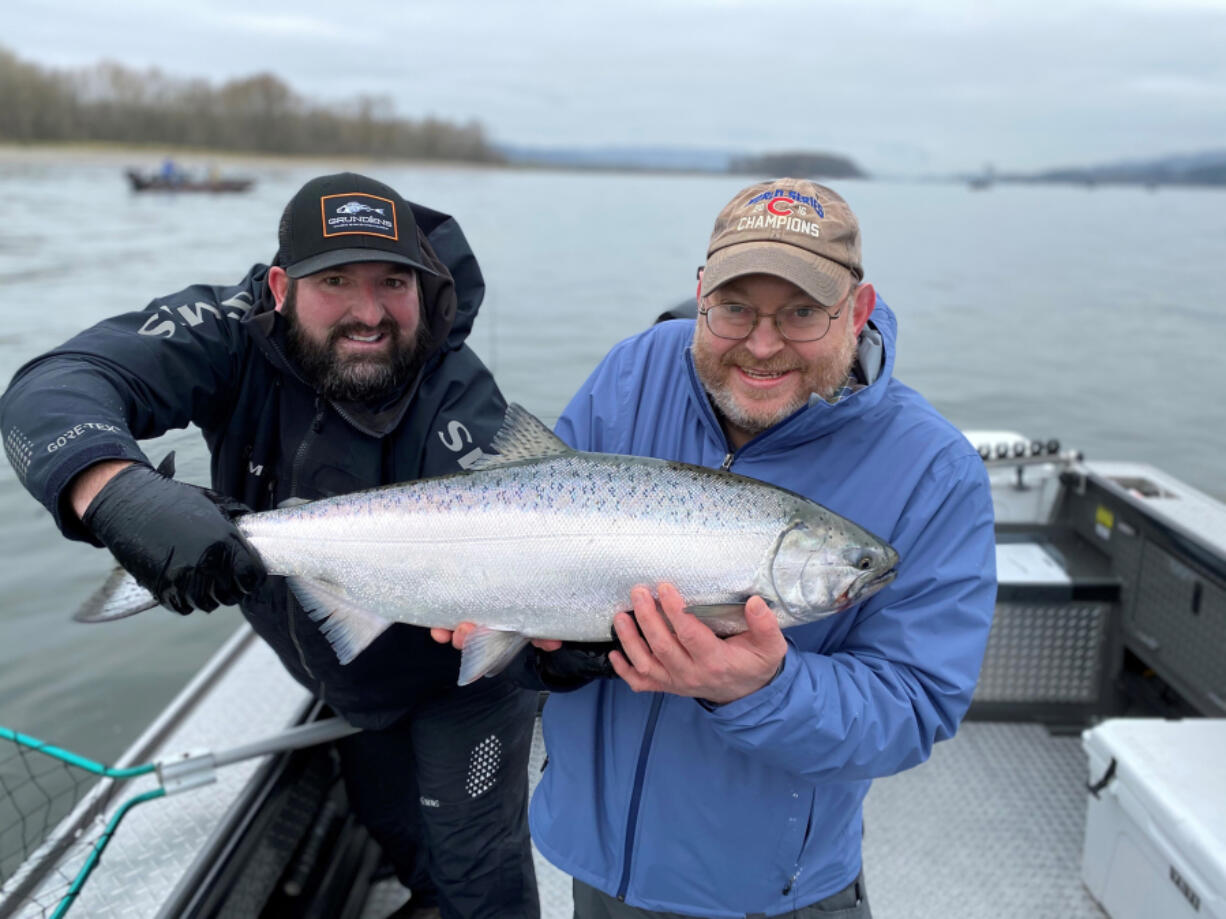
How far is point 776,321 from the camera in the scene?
7.06 ft

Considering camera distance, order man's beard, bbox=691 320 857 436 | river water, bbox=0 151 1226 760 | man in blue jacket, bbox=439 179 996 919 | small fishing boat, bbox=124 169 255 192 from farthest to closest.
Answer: small fishing boat, bbox=124 169 255 192 → river water, bbox=0 151 1226 760 → man's beard, bbox=691 320 857 436 → man in blue jacket, bbox=439 179 996 919

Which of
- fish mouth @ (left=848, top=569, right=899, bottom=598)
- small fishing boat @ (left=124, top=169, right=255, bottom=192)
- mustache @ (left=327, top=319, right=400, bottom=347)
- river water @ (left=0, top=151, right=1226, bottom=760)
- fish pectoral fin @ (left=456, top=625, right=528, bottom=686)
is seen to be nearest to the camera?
fish mouth @ (left=848, top=569, right=899, bottom=598)

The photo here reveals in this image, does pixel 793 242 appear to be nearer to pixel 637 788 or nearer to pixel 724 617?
pixel 724 617

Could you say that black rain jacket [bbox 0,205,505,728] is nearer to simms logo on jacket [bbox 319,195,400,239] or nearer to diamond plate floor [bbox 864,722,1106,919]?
simms logo on jacket [bbox 319,195,400,239]

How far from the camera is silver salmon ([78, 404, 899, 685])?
2078mm

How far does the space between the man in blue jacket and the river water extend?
1809mm

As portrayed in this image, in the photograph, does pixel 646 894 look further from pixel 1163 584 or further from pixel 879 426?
pixel 1163 584

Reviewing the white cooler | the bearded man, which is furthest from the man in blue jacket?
the white cooler

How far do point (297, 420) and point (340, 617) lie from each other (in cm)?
75

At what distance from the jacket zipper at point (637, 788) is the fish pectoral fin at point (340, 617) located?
2.64 ft

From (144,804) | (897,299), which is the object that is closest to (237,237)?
(897,299)

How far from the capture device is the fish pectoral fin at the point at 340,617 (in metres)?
2.43

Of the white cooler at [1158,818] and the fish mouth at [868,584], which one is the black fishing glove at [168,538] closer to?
the fish mouth at [868,584]

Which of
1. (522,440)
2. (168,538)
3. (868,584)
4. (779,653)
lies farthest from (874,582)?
(168,538)
